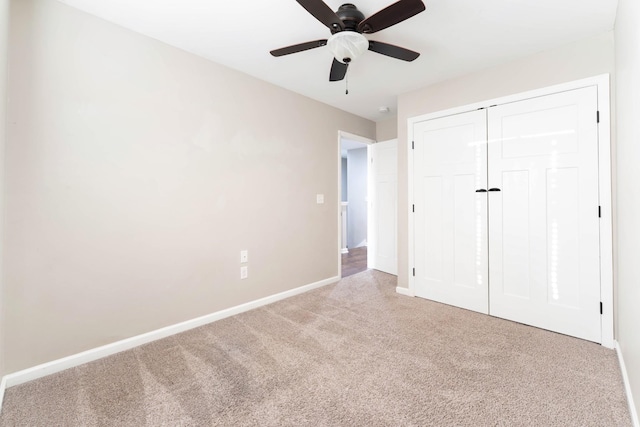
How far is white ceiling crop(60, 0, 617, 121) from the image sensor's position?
1803 millimetres

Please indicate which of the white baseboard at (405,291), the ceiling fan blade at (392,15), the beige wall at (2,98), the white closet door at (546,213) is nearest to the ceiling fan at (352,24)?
the ceiling fan blade at (392,15)

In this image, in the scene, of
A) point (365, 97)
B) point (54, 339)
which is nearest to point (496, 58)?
point (365, 97)

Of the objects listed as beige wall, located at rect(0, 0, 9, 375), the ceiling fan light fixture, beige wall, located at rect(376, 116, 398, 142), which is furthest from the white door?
beige wall, located at rect(0, 0, 9, 375)

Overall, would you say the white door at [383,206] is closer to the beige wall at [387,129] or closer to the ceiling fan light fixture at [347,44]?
the beige wall at [387,129]

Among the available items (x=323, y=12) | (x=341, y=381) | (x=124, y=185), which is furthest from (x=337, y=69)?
(x=341, y=381)

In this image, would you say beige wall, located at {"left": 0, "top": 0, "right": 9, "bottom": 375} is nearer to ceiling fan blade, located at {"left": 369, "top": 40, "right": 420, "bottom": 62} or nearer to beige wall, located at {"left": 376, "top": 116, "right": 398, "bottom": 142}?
ceiling fan blade, located at {"left": 369, "top": 40, "right": 420, "bottom": 62}

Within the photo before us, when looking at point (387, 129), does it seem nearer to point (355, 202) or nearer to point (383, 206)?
point (383, 206)

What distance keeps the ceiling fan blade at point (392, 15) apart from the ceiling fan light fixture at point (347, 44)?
58mm

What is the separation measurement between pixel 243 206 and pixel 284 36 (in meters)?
1.52

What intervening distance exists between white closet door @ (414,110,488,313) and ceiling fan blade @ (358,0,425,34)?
61.2 inches

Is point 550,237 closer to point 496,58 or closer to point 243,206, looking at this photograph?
point 496,58

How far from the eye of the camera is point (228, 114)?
103 inches

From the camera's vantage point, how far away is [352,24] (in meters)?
1.76

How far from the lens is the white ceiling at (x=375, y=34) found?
180cm
